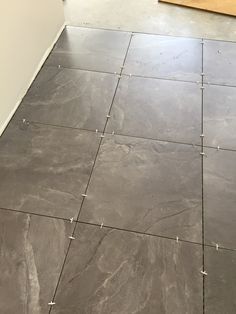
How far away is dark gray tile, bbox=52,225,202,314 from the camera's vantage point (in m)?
1.12

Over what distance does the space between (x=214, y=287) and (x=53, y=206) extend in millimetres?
676

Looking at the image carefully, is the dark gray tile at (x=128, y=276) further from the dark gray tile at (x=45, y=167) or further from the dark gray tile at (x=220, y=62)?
the dark gray tile at (x=220, y=62)

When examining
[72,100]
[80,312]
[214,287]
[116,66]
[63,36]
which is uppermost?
[63,36]

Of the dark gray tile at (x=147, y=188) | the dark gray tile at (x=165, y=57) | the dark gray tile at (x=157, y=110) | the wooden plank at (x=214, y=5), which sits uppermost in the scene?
the wooden plank at (x=214, y=5)

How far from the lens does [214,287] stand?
1.15m

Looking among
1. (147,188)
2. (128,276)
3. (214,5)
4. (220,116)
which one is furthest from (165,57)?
(128,276)

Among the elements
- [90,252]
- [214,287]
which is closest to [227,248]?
Answer: [214,287]

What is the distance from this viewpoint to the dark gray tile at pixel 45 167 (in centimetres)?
138

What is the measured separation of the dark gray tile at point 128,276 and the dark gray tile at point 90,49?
3.60ft

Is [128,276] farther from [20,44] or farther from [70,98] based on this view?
[20,44]

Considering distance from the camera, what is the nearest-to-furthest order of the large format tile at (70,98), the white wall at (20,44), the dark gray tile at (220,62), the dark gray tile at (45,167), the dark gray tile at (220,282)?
1. the dark gray tile at (220,282)
2. the dark gray tile at (45,167)
3. the white wall at (20,44)
4. the large format tile at (70,98)
5. the dark gray tile at (220,62)

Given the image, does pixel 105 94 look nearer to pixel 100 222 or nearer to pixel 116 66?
pixel 116 66

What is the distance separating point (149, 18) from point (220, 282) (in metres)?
1.88

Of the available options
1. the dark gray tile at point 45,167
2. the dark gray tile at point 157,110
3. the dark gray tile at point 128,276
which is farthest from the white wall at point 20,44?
the dark gray tile at point 128,276
